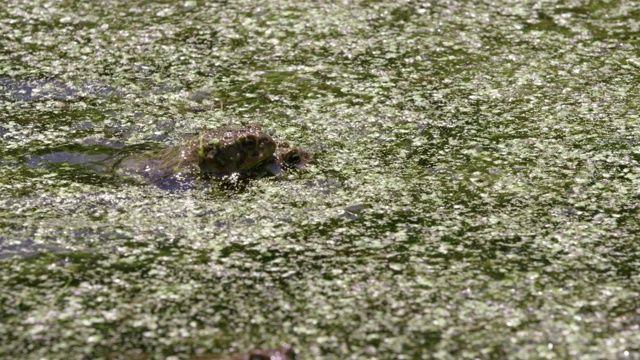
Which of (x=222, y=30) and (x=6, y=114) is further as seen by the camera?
(x=222, y=30)

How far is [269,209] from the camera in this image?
12.6 feet

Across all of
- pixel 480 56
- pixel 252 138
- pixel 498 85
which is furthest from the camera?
pixel 480 56

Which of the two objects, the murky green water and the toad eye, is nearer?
the murky green water

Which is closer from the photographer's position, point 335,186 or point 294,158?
point 335,186

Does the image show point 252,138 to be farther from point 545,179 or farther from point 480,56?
point 480,56

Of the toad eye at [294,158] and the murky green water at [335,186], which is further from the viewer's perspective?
the toad eye at [294,158]

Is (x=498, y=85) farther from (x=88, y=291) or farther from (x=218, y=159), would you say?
(x=88, y=291)

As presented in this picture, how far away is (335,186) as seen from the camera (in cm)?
404

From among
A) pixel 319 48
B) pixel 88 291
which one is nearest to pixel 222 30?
pixel 319 48

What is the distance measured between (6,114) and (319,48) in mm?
1797

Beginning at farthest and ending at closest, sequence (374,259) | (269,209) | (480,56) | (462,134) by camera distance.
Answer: (480,56), (462,134), (269,209), (374,259)

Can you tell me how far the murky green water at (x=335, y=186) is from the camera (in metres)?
3.06

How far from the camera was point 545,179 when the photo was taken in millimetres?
4070

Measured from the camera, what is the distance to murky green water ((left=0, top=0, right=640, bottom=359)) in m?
3.06
